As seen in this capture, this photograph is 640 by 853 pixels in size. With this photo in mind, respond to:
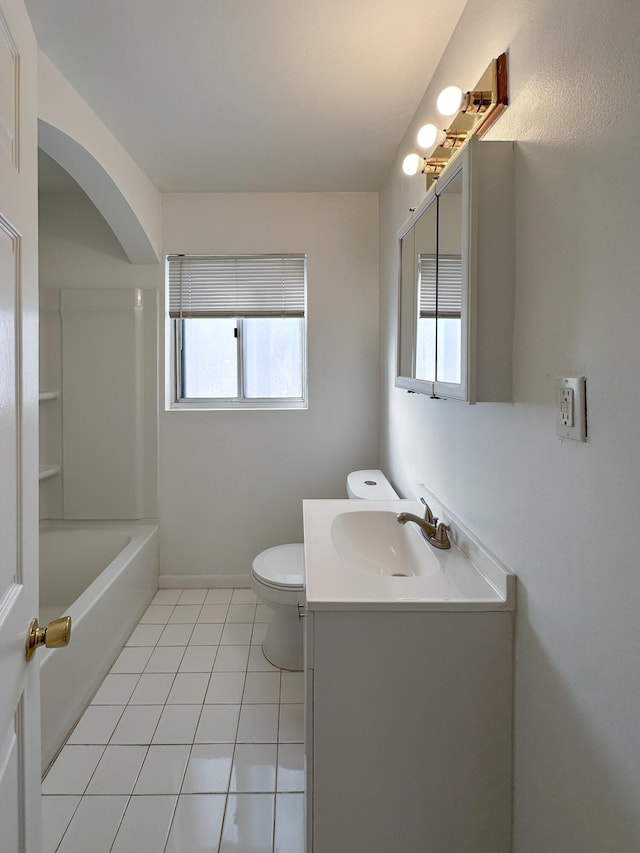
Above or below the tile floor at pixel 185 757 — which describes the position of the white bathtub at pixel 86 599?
above

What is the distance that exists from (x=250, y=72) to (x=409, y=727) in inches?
83.9

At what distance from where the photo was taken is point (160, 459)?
10.0ft

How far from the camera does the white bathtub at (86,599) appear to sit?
5.82 ft

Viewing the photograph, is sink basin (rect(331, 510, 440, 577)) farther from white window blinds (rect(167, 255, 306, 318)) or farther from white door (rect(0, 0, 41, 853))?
white window blinds (rect(167, 255, 306, 318))

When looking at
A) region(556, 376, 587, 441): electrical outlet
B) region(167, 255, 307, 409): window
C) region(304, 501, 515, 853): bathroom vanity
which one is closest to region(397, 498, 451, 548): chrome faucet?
region(304, 501, 515, 853): bathroom vanity

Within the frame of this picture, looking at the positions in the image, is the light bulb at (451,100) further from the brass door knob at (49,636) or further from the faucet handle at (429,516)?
the brass door knob at (49,636)

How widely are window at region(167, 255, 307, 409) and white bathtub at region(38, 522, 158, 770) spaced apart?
3.04 ft

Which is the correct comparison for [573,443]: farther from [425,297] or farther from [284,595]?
[284,595]

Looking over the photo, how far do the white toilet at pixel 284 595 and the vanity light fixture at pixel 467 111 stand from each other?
134 centimetres

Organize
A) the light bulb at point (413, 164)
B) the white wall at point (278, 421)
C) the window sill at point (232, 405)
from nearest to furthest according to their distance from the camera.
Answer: the light bulb at point (413, 164) < the white wall at point (278, 421) < the window sill at point (232, 405)

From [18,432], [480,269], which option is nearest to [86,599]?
[18,432]

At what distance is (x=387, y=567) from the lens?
5.74 feet

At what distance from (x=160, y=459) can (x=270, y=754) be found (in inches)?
71.1

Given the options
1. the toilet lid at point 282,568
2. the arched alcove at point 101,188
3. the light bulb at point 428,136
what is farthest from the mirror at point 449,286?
the arched alcove at point 101,188
